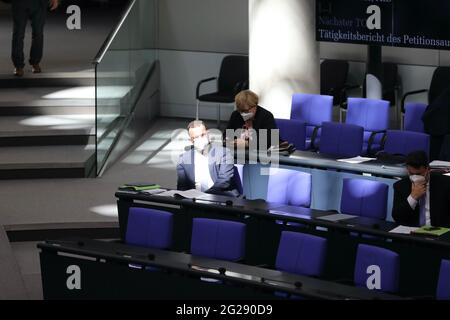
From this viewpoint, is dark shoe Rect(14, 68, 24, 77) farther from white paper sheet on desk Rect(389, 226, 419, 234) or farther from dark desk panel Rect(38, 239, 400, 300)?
white paper sheet on desk Rect(389, 226, 419, 234)

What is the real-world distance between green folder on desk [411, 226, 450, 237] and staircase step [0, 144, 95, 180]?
526 cm

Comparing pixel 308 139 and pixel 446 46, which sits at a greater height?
pixel 446 46

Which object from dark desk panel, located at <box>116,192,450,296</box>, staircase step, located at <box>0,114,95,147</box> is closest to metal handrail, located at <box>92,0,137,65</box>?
staircase step, located at <box>0,114,95,147</box>

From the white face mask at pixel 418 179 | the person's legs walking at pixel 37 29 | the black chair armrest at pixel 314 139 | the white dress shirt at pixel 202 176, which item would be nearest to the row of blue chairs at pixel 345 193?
the white face mask at pixel 418 179

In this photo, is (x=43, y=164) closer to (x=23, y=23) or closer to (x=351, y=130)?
(x=23, y=23)

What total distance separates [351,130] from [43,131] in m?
3.80

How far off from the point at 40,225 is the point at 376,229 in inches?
148

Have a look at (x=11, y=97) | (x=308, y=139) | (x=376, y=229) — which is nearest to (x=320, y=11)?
(x=308, y=139)

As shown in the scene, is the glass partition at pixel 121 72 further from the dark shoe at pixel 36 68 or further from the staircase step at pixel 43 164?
the dark shoe at pixel 36 68

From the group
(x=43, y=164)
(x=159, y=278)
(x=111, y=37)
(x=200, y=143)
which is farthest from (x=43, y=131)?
(x=159, y=278)

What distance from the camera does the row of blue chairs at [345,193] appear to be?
10.1 metres

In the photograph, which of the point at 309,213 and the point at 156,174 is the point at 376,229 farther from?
the point at 156,174

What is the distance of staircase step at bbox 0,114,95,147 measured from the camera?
44.5ft

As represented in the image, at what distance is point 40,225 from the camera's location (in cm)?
1125
